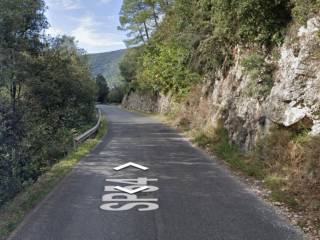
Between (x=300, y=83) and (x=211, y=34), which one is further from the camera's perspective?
(x=211, y=34)

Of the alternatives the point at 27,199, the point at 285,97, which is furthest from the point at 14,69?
the point at 285,97

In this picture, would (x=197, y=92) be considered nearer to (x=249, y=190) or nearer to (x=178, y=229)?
(x=249, y=190)

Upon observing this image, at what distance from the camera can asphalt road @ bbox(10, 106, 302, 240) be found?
5.25 m

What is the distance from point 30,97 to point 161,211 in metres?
13.7

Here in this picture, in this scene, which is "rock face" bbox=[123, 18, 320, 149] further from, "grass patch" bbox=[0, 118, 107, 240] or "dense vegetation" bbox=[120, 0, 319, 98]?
"grass patch" bbox=[0, 118, 107, 240]

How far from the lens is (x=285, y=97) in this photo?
927 cm

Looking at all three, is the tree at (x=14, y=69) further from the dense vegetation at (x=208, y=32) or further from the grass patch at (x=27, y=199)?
the dense vegetation at (x=208, y=32)

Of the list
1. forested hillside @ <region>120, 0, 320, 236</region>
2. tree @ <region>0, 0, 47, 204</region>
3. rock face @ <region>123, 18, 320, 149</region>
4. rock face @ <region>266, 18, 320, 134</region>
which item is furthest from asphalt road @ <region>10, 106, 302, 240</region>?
tree @ <region>0, 0, 47, 204</region>

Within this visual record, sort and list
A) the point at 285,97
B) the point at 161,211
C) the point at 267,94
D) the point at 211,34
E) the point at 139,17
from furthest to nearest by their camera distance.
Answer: the point at 139,17, the point at 211,34, the point at 267,94, the point at 285,97, the point at 161,211

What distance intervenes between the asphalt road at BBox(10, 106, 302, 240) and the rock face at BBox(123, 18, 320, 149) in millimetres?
1913

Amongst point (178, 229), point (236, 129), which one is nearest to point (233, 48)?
point (236, 129)

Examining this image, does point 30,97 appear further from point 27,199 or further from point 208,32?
point 27,199

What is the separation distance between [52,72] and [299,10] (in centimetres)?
1325

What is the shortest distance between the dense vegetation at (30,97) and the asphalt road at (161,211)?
266cm
